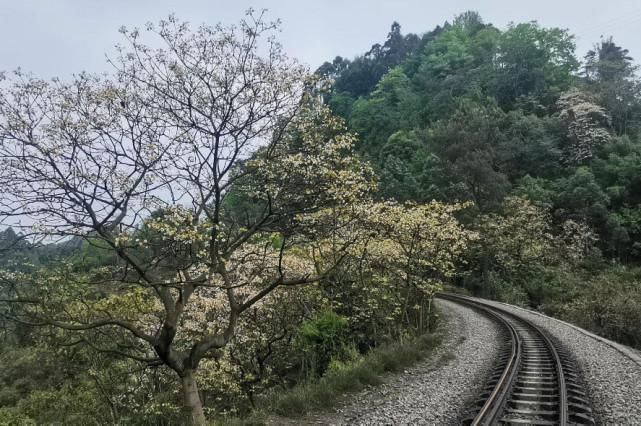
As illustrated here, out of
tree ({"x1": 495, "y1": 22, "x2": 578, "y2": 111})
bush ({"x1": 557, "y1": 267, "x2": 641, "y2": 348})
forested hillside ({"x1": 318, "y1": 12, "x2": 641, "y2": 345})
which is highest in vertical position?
tree ({"x1": 495, "y1": 22, "x2": 578, "y2": 111})

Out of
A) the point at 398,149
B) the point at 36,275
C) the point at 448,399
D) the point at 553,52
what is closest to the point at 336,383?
the point at 448,399

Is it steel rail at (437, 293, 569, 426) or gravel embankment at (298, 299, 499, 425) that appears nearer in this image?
steel rail at (437, 293, 569, 426)

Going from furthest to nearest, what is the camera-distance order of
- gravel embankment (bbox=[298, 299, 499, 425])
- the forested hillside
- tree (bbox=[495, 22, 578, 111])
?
1. tree (bbox=[495, 22, 578, 111])
2. the forested hillside
3. gravel embankment (bbox=[298, 299, 499, 425])

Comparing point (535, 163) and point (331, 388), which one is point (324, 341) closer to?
point (331, 388)

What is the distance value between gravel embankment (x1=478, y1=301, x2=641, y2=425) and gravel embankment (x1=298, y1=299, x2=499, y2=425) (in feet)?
7.30

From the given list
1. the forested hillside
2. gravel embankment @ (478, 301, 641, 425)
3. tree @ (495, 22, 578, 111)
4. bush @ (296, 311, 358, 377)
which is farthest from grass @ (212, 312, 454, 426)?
tree @ (495, 22, 578, 111)

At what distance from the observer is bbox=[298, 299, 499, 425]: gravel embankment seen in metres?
8.46

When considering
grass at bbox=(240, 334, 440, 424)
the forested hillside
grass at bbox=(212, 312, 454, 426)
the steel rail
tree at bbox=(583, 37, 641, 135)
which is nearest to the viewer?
the steel rail

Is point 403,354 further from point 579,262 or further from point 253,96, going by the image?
point 579,262

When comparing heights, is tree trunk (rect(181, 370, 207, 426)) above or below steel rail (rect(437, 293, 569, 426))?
below

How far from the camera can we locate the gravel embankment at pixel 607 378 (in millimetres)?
8242

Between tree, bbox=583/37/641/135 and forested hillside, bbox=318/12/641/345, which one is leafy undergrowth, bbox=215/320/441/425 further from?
tree, bbox=583/37/641/135

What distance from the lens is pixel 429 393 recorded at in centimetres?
1005

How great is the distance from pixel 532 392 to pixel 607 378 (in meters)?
2.64
